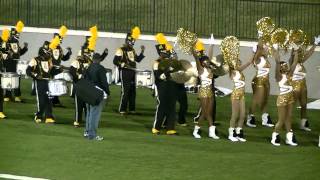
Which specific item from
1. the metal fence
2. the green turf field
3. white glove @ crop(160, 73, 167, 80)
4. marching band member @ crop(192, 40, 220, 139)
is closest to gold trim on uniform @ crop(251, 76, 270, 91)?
the green turf field

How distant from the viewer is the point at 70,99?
72.8ft

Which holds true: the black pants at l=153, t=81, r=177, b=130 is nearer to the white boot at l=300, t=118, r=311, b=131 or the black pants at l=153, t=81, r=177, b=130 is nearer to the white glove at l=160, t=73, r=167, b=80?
the white glove at l=160, t=73, r=167, b=80

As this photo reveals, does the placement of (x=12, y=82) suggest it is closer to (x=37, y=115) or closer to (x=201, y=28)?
(x=37, y=115)

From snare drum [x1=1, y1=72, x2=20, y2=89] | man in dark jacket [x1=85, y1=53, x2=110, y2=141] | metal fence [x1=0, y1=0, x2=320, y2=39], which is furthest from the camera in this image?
metal fence [x1=0, y1=0, x2=320, y2=39]

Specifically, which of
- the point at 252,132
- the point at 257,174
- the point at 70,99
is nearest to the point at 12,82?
the point at 70,99

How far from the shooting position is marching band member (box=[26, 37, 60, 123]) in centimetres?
1820

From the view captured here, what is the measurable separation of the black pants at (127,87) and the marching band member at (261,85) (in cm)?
289

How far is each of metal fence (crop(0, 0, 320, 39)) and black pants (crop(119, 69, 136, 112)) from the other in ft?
19.3

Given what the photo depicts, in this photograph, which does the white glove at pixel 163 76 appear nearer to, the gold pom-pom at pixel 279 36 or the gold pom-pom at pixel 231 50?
the gold pom-pom at pixel 231 50

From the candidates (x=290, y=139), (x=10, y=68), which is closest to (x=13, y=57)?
(x=10, y=68)

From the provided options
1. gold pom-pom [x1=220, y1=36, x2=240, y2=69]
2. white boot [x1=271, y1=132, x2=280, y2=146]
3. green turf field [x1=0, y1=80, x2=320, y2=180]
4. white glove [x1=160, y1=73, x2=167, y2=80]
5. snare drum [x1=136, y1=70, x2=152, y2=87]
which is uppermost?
gold pom-pom [x1=220, y1=36, x2=240, y2=69]

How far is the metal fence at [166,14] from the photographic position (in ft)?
83.9

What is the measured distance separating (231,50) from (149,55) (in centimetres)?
862

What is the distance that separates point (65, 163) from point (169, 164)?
1727 mm
